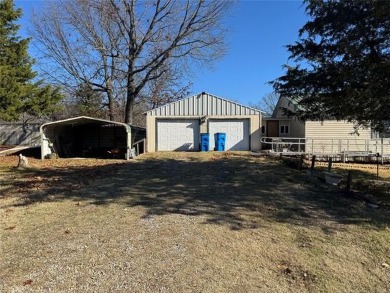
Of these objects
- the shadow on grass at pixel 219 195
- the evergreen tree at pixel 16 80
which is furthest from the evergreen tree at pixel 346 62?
the evergreen tree at pixel 16 80

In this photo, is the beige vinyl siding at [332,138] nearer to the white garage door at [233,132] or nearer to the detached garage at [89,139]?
the white garage door at [233,132]

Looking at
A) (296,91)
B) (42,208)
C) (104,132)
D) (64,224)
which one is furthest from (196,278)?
(104,132)

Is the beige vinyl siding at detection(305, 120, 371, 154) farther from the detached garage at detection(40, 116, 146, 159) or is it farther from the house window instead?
the detached garage at detection(40, 116, 146, 159)

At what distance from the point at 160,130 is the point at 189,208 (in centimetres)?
1468

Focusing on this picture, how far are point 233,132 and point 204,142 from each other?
182 centimetres

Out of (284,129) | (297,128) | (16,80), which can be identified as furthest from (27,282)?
(284,129)

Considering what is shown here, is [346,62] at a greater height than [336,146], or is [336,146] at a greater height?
[346,62]

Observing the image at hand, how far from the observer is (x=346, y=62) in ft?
31.8

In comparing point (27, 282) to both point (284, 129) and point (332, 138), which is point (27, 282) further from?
point (284, 129)

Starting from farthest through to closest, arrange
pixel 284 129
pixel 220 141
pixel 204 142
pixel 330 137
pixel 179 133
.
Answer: pixel 284 129 → pixel 330 137 → pixel 179 133 → pixel 220 141 → pixel 204 142

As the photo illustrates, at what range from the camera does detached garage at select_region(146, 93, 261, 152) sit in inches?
821

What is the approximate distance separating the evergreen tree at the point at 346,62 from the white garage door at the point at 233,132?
9.04 m

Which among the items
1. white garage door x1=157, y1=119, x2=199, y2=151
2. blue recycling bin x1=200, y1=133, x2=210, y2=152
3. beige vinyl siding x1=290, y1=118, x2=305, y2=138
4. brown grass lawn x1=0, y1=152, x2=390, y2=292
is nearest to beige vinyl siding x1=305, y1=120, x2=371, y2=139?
beige vinyl siding x1=290, y1=118, x2=305, y2=138

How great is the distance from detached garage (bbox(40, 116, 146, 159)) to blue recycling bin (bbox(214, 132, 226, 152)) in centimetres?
423
